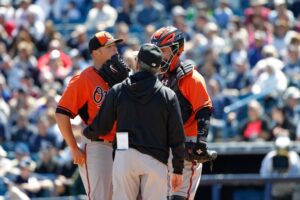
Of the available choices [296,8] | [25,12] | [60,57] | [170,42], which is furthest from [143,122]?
[25,12]

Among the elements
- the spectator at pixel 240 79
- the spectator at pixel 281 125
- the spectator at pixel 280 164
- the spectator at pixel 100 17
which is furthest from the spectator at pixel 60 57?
the spectator at pixel 280 164

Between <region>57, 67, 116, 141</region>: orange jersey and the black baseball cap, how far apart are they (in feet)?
2.67

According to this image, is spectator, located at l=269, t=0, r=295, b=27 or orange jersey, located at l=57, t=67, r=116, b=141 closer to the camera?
orange jersey, located at l=57, t=67, r=116, b=141

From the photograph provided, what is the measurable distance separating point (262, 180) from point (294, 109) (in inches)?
67.0

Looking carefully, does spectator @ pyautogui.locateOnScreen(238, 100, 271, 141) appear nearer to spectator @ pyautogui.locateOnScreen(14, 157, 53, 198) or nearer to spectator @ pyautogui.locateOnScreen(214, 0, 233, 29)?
spectator @ pyautogui.locateOnScreen(14, 157, 53, 198)

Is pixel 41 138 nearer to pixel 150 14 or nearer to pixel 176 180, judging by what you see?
pixel 150 14

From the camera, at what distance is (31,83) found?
18344mm

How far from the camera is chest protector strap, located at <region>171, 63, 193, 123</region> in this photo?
353 inches

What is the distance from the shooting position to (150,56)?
8.27 meters

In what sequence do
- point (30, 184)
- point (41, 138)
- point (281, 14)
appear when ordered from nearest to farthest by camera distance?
point (30, 184), point (41, 138), point (281, 14)

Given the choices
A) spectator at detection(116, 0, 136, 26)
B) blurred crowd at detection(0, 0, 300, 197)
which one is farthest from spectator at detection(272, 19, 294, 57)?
spectator at detection(116, 0, 136, 26)

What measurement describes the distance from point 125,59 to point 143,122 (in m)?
7.55

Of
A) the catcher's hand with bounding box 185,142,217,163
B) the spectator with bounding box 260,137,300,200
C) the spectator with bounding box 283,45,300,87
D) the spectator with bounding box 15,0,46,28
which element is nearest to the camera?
the catcher's hand with bounding box 185,142,217,163

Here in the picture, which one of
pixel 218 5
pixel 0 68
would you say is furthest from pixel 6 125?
pixel 218 5
